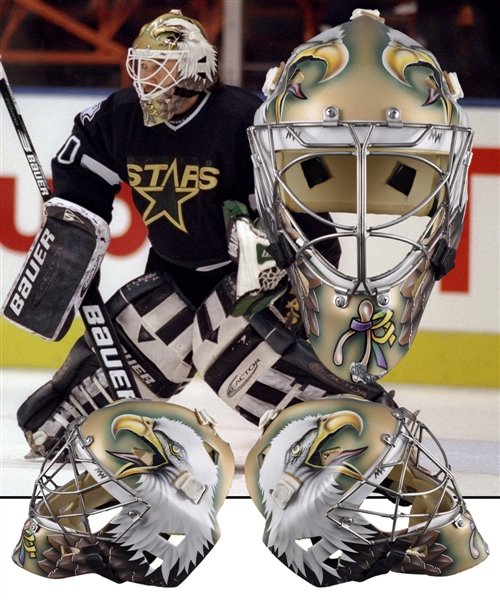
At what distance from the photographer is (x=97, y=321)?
6.07ft

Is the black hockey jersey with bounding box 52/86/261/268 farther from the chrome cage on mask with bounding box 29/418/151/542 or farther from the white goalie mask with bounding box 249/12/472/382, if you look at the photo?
the chrome cage on mask with bounding box 29/418/151/542

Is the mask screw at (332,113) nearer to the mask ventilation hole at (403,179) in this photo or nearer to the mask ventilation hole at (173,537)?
the mask ventilation hole at (403,179)

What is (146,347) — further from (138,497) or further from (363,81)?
(363,81)

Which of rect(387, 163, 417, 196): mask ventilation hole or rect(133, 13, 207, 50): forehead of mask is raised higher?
rect(133, 13, 207, 50): forehead of mask

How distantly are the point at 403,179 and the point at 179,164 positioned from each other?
14.1 inches

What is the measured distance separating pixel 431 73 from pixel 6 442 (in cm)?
107

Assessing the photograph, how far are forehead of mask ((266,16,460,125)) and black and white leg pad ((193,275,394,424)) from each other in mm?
410

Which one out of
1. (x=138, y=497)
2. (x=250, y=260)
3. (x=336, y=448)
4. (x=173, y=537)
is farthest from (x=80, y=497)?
(x=250, y=260)

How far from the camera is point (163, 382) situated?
6.27 ft

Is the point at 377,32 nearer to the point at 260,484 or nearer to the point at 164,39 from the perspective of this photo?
the point at 164,39

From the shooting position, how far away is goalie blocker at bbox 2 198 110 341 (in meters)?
1.77

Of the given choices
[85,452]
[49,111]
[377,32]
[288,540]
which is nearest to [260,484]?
[288,540]

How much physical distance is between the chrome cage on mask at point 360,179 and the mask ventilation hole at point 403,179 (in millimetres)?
37

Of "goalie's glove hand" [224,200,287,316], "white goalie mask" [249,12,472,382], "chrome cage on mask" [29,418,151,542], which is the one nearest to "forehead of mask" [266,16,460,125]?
"white goalie mask" [249,12,472,382]
